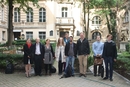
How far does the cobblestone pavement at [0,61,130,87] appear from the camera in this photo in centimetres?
866

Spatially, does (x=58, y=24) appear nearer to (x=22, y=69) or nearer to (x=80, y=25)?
(x=80, y=25)

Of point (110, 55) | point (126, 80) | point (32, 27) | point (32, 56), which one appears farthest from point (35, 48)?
point (32, 27)

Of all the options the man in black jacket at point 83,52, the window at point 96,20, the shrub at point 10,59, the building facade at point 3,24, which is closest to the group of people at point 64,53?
the man in black jacket at point 83,52

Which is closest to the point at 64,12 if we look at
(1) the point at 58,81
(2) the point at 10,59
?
(2) the point at 10,59

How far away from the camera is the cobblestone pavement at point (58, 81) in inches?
341

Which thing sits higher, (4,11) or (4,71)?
(4,11)

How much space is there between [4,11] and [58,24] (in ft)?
34.3

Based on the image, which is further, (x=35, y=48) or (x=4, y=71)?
(x=4, y=71)

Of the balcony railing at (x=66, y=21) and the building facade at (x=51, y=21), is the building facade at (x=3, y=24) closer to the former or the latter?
the building facade at (x=51, y=21)

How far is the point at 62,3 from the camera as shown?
41.4 meters

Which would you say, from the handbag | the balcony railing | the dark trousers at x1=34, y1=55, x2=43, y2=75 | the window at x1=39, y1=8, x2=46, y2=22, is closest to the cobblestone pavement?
the dark trousers at x1=34, y1=55, x2=43, y2=75

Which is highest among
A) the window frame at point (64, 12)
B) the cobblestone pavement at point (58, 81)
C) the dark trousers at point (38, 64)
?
the window frame at point (64, 12)

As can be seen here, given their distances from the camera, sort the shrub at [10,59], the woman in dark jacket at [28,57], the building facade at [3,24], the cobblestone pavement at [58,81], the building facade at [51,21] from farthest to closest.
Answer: the building facade at [51,21]
the building facade at [3,24]
the shrub at [10,59]
the woman in dark jacket at [28,57]
the cobblestone pavement at [58,81]

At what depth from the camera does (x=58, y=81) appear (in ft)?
30.8
